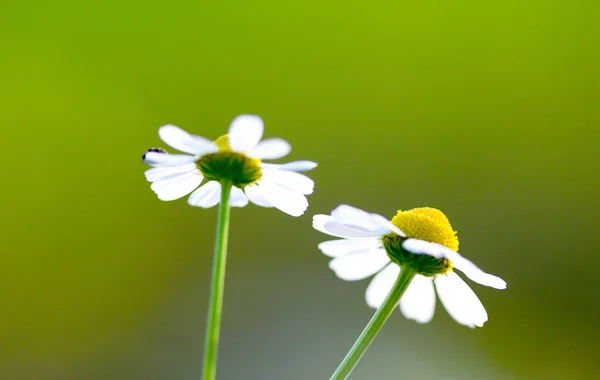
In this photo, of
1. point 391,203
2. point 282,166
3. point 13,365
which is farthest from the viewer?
point 391,203

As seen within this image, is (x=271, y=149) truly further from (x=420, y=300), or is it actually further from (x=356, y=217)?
(x=420, y=300)

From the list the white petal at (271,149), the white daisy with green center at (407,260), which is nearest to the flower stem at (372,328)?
the white daisy with green center at (407,260)

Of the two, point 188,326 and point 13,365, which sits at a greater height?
point 188,326

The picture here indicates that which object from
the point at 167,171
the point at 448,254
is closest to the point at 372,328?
the point at 448,254

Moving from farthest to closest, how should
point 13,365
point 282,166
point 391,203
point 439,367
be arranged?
point 391,203, point 439,367, point 13,365, point 282,166

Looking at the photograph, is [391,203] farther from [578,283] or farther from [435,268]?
[435,268]

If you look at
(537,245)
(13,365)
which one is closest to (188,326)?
(13,365)

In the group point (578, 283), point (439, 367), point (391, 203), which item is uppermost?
point (578, 283)

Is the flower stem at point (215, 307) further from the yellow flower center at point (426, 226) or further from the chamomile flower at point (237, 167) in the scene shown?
the yellow flower center at point (426, 226)
